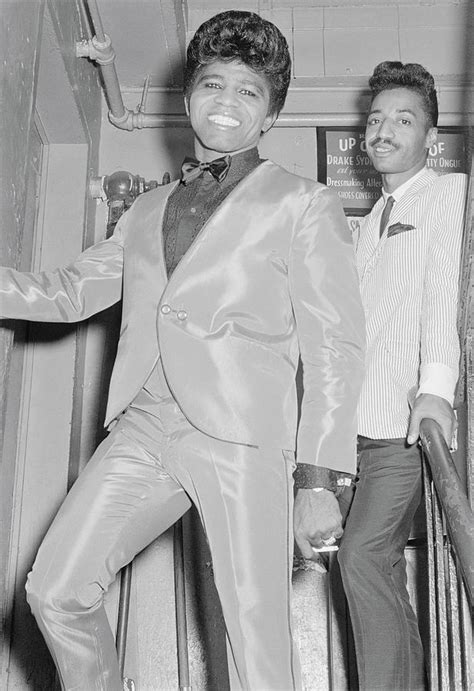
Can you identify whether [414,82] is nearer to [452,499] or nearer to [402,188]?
[402,188]

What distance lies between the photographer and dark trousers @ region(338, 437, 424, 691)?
2086mm

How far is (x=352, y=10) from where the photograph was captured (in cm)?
479

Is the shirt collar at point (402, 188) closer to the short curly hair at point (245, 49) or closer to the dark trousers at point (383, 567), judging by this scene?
the short curly hair at point (245, 49)

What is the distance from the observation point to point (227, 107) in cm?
205

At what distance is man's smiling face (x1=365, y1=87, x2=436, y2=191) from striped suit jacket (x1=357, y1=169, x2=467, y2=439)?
0.50 feet

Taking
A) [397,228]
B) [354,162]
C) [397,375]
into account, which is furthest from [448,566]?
[354,162]

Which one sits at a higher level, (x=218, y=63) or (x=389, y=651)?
(x=218, y=63)

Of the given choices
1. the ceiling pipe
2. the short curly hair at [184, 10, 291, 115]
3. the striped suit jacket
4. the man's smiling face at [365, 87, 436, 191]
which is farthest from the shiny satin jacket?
the ceiling pipe

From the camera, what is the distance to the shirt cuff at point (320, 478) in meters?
1.74

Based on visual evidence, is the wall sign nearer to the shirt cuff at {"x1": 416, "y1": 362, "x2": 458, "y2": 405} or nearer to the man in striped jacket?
the man in striped jacket

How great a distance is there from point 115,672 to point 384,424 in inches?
36.0

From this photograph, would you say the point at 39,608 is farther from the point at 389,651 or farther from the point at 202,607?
the point at 202,607

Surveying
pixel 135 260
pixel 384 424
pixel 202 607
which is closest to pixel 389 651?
pixel 384 424

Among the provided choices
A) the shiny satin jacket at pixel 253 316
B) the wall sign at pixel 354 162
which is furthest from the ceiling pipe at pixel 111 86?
the shiny satin jacket at pixel 253 316
